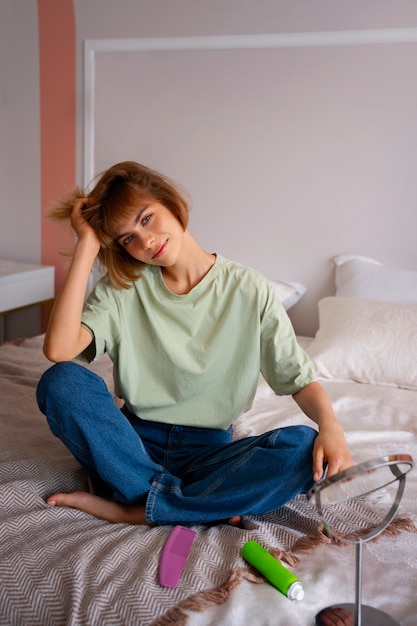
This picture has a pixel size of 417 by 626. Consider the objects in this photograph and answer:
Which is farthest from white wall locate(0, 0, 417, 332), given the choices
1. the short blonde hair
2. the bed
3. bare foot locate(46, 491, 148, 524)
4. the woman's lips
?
bare foot locate(46, 491, 148, 524)

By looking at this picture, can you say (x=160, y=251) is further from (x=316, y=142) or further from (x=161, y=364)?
(x=316, y=142)

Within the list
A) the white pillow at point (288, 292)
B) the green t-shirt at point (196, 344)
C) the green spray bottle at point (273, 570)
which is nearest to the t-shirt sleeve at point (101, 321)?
the green t-shirt at point (196, 344)

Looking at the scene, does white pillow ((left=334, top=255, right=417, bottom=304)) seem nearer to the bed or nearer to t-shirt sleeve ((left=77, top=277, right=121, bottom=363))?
the bed

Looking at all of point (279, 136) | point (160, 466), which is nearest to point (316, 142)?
point (279, 136)

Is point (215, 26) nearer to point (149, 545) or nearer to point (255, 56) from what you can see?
point (255, 56)

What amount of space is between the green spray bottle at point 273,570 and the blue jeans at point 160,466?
0.12m

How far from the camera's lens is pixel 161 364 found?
4.90 feet

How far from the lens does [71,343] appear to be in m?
1.40

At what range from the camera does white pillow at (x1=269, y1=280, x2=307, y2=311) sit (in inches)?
104

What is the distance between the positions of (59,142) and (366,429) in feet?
6.53

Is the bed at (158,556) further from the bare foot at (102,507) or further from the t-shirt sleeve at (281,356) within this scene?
the t-shirt sleeve at (281,356)

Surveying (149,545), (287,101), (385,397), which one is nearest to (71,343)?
(149,545)

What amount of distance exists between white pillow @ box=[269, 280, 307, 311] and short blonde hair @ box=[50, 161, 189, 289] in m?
1.17

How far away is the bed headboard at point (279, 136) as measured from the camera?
260cm
